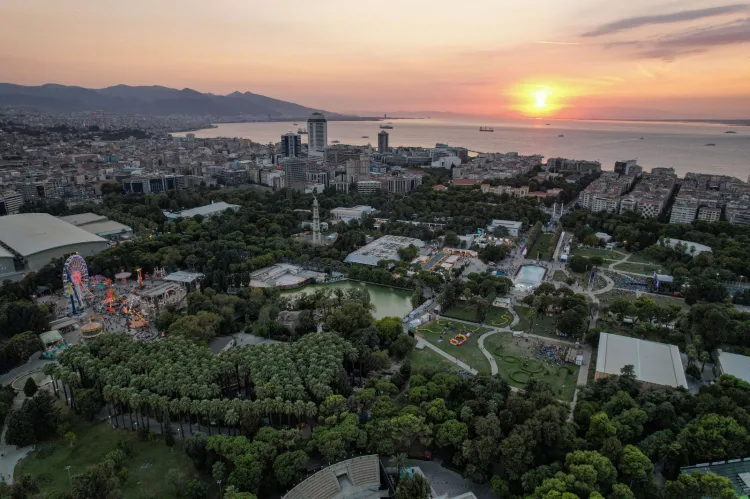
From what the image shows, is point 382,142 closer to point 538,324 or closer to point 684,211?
point 684,211

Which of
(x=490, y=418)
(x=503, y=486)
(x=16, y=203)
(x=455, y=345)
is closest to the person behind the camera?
(x=503, y=486)

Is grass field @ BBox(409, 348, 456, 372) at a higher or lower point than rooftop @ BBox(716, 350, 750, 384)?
lower

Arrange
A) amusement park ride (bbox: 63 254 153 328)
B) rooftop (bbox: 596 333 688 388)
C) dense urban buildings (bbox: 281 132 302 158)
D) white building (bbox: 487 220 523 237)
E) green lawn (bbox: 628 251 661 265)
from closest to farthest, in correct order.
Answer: rooftop (bbox: 596 333 688 388) → amusement park ride (bbox: 63 254 153 328) → green lawn (bbox: 628 251 661 265) → white building (bbox: 487 220 523 237) → dense urban buildings (bbox: 281 132 302 158)

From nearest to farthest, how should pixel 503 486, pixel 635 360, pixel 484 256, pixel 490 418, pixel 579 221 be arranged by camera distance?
pixel 503 486 < pixel 490 418 < pixel 635 360 < pixel 484 256 < pixel 579 221

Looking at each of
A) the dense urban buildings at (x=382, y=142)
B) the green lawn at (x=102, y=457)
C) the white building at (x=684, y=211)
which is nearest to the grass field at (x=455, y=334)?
the green lawn at (x=102, y=457)

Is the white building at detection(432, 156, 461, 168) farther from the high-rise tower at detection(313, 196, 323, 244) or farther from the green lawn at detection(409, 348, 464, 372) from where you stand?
the green lawn at detection(409, 348, 464, 372)

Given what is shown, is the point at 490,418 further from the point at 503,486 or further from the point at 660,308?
the point at 660,308

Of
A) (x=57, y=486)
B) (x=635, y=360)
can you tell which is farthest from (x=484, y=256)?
(x=57, y=486)

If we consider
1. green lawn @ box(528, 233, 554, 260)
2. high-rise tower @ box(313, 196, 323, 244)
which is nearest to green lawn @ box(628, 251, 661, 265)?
green lawn @ box(528, 233, 554, 260)
